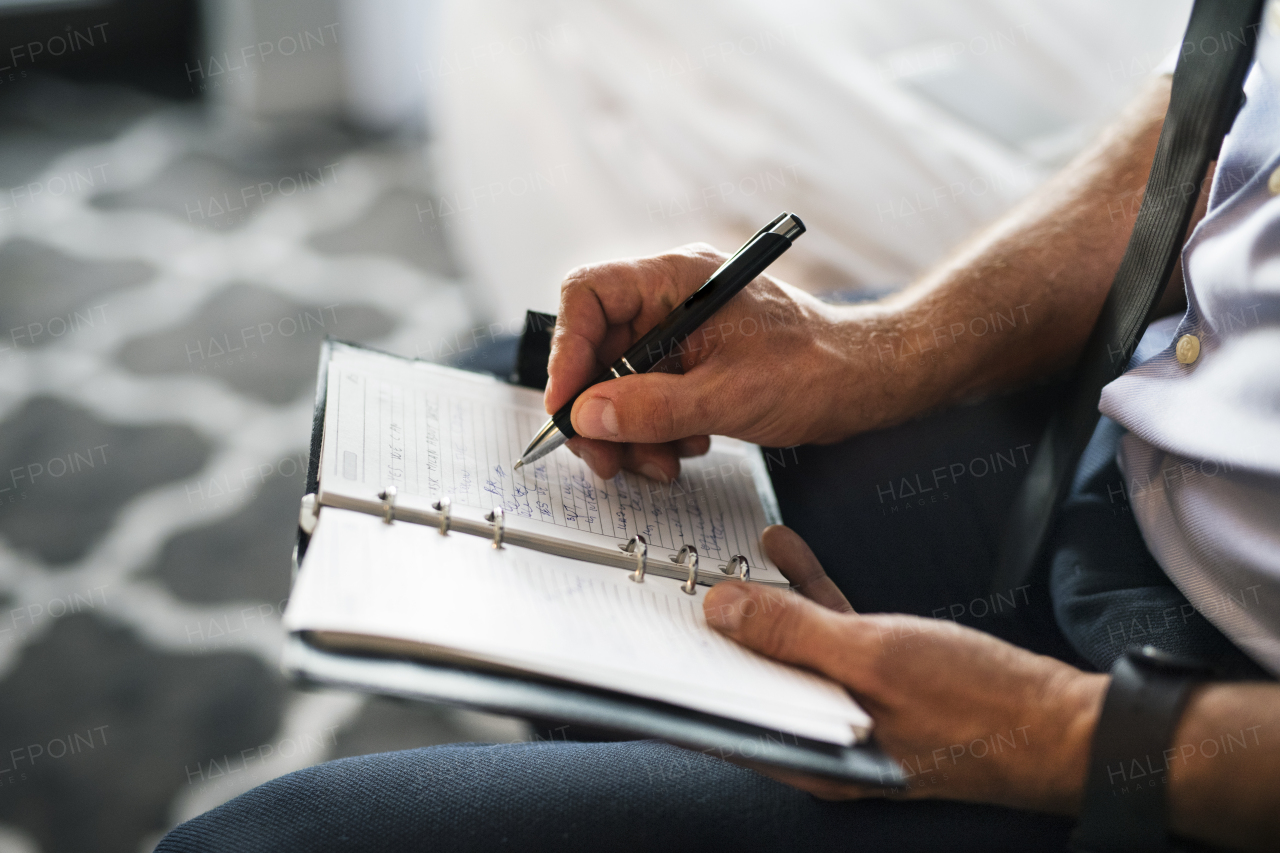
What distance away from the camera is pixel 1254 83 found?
61cm

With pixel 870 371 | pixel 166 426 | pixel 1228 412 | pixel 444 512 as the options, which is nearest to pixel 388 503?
pixel 444 512

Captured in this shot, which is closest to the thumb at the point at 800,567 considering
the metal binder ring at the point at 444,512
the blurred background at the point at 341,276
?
the metal binder ring at the point at 444,512

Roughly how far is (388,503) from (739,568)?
222 millimetres

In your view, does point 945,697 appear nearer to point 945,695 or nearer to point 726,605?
point 945,695

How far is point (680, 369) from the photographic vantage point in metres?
0.65

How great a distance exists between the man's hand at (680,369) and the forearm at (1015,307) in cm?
7

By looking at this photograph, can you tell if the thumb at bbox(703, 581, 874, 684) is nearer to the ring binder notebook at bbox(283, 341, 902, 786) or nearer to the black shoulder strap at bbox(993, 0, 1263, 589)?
the ring binder notebook at bbox(283, 341, 902, 786)

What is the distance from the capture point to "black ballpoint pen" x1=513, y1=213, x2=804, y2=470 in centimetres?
60

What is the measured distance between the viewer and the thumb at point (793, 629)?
502mm

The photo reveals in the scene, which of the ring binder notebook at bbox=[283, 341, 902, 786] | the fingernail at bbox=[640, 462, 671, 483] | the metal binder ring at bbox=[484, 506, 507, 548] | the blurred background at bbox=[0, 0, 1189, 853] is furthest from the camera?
the blurred background at bbox=[0, 0, 1189, 853]

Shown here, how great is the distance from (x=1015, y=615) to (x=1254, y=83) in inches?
15.3

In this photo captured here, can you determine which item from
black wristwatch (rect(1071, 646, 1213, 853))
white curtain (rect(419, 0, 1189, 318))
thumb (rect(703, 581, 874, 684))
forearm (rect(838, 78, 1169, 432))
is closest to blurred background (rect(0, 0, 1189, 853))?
white curtain (rect(419, 0, 1189, 318))

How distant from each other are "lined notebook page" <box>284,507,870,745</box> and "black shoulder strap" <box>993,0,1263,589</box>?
235 mm

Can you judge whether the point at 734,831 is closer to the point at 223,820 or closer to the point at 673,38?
the point at 223,820
